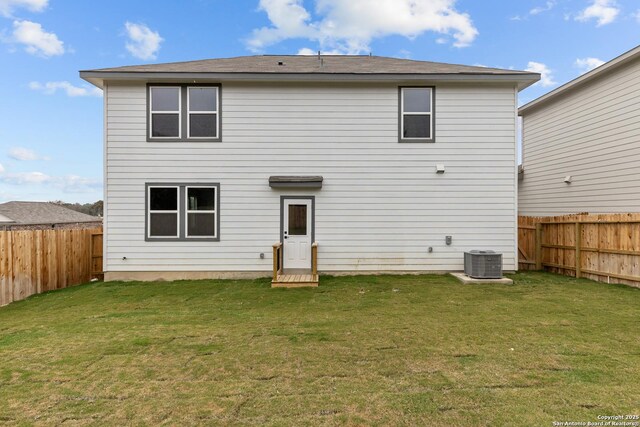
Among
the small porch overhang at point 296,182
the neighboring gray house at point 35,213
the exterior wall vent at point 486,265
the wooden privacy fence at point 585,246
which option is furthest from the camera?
the neighboring gray house at point 35,213

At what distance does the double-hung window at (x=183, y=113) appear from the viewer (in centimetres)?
880

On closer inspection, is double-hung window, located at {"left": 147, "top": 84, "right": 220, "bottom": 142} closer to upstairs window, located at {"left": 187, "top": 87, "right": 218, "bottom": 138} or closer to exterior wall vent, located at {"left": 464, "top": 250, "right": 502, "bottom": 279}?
upstairs window, located at {"left": 187, "top": 87, "right": 218, "bottom": 138}

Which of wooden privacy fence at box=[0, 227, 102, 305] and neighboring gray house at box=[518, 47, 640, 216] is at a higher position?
neighboring gray house at box=[518, 47, 640, 216]

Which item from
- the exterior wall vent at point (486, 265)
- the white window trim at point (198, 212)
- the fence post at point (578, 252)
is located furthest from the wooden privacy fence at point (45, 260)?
the fence post at point (578, 252)

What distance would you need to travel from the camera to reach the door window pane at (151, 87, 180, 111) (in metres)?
8.81

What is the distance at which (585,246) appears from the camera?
27.9 feet

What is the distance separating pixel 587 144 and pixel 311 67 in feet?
30.3

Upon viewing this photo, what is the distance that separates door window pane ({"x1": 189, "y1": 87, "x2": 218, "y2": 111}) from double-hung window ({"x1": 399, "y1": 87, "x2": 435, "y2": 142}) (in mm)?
5076

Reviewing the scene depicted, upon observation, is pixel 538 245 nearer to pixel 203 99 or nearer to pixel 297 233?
pixel 297 233

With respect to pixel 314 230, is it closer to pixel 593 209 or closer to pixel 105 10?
pixel 593 209

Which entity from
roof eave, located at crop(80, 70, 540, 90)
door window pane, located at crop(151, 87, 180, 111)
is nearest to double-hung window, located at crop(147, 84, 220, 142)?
door window pane, located at crop(151, 87, 180, 111)

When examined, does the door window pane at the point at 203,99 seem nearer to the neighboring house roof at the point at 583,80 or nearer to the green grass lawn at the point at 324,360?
the green grass lawn at the point at 324,360

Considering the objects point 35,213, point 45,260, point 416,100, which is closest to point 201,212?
point 45,260

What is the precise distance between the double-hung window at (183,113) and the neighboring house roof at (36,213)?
15.8m
